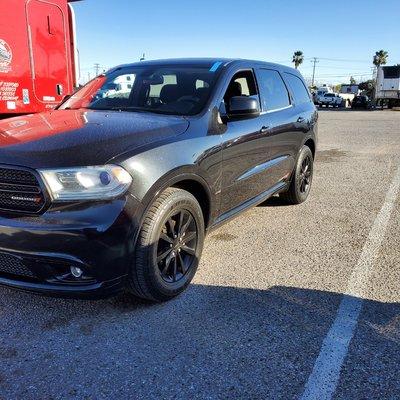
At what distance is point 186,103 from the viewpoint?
399cm

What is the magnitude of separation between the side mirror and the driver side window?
0.31 feet

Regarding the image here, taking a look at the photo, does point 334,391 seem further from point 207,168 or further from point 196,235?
point 207,168

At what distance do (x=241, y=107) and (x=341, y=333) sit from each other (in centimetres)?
195

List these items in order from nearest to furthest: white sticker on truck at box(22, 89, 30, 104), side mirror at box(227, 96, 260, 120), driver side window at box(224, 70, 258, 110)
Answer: side mirror at box(227, 96, 260, 120)
driver side window at box(224, 70, 258, 110)
white sticker on truck at box(22, 89, 30, 104)

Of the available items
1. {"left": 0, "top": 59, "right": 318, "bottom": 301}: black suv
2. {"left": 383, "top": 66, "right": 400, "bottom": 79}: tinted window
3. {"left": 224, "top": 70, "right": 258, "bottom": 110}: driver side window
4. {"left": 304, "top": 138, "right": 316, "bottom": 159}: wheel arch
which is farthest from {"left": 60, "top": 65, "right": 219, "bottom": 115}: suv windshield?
{"left": 383, "top": 66, "right": 400, "bottom": 79}: tinted window

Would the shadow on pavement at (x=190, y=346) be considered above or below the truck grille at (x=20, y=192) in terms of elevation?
below

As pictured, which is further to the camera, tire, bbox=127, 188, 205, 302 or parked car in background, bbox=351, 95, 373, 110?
parked car in background, bbox=351, 95, 373, 110

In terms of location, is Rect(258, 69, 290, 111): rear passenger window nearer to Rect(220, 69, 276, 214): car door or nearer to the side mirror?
Rect(220, 69, 276, 214): car door

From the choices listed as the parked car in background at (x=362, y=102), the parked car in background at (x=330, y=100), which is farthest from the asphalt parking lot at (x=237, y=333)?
the parked car in background at (x=330, y=100)

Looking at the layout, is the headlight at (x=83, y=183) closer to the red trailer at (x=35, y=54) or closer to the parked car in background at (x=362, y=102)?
the red trailer at (x=35, y=54)

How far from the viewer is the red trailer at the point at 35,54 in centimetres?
675

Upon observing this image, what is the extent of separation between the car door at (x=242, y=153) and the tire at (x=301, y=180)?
116 centimetres

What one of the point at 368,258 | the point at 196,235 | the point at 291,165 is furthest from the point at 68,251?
the point at 291,165

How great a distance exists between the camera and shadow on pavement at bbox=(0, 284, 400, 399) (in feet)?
8.26
